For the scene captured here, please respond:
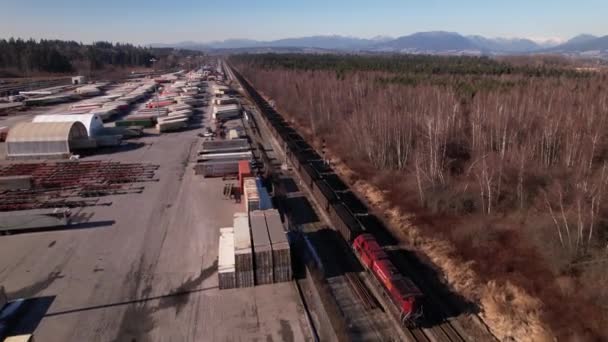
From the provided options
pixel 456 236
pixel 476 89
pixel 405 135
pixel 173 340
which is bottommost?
pixel 173 340

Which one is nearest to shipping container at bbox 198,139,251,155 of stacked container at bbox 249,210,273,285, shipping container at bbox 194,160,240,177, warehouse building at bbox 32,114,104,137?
shipping container at bbox 194,160,240,177

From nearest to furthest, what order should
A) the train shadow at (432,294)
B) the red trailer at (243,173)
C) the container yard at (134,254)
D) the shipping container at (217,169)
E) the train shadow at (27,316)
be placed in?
the train shadow at (27,316), the container yard at (134,254), the train shadow at (432,294), the red trailer at (243,173), the shipping container at (217,169)

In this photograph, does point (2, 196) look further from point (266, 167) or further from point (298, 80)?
point (298, 80)

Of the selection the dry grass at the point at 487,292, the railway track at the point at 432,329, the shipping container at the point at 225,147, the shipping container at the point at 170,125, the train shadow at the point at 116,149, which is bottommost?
the railway track at the point at 432,329

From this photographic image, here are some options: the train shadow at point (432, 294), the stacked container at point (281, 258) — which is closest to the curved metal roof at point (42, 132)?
the stacked container at point (281, 258)

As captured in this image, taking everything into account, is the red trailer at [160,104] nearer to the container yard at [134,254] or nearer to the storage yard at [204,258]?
the container yard at [134,254]

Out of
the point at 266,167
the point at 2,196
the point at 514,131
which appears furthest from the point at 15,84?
the point at 514,131
